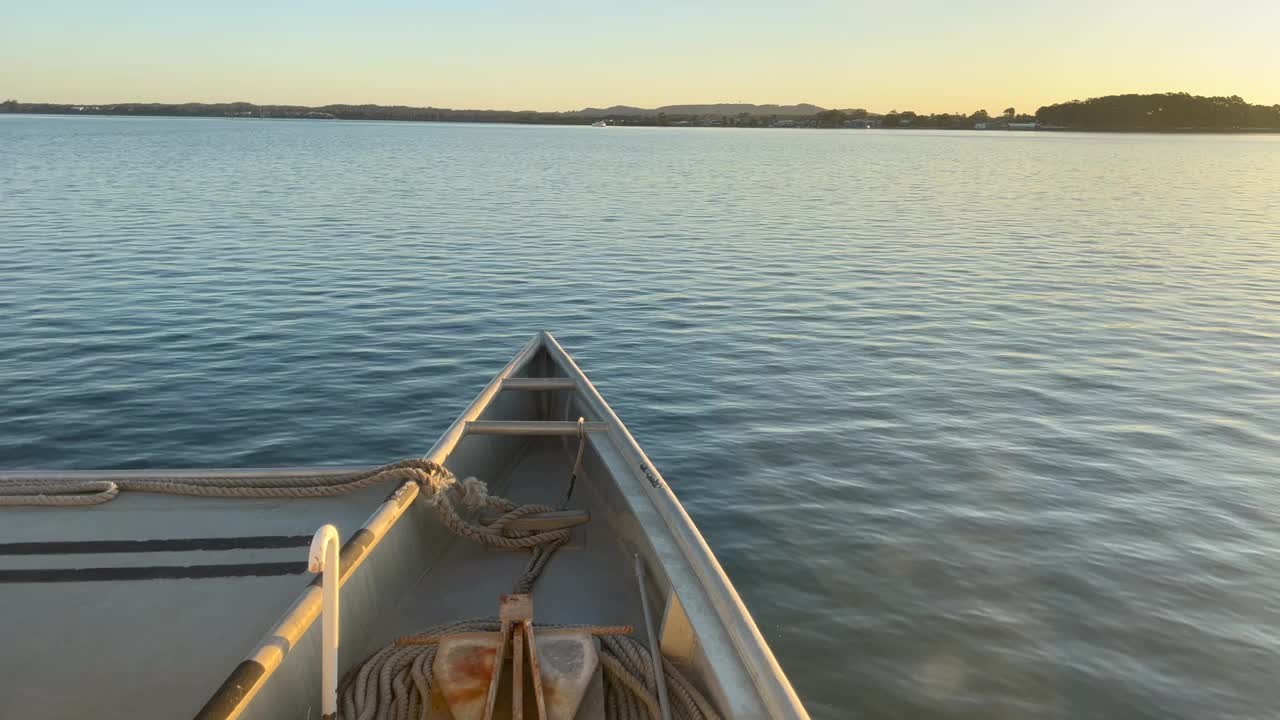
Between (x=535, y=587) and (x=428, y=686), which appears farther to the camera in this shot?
(x=535, y=587)

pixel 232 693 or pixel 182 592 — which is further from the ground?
pixel 232 693

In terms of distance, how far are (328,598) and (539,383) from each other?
504 cm

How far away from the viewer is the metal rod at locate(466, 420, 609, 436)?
6594 millimetres

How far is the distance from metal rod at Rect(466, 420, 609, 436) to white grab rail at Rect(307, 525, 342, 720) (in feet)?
10.9

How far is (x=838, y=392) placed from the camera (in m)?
11.4

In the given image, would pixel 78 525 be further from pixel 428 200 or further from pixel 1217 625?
pixel 428 200

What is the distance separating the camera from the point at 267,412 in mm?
10406

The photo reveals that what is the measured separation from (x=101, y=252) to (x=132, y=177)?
24.3 meters

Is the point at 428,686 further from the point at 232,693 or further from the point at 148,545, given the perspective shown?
the point at 148,545

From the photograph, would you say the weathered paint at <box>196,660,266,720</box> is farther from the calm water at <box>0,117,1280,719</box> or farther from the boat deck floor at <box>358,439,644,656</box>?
the calm water at <box>0,117,1280,719</box>

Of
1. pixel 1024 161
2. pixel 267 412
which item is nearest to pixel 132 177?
pixel 267 412

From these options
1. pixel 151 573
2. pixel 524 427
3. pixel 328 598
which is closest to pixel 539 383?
pixel 524 427

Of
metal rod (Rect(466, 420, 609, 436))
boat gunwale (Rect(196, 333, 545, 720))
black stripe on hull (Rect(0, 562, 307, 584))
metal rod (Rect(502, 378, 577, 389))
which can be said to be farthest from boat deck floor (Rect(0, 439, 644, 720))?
metal rod (Rect(502, 378, 577, 389))

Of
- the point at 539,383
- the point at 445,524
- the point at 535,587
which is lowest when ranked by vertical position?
the point at 535,587
